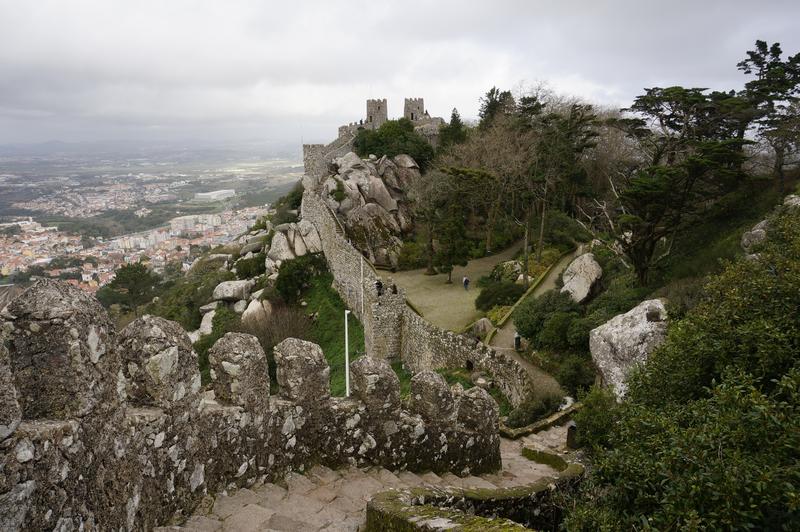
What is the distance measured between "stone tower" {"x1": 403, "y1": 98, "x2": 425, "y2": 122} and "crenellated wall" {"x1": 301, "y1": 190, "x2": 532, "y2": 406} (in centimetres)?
2555

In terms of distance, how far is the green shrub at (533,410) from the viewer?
1135 cm

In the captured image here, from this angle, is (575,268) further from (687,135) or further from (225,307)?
(225,307)

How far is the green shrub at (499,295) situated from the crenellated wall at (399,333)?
375cm

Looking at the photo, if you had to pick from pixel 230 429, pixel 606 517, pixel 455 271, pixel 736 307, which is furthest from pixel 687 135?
pixel 230 429

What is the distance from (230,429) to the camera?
4.25m

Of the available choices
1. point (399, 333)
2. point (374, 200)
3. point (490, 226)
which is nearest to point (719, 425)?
point (399, 333)

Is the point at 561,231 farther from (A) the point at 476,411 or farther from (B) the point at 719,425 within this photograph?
(B) the point at 719,425

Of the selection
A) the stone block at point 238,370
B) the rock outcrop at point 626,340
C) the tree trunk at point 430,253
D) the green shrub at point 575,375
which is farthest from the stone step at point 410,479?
the tree trunk at point 430,253

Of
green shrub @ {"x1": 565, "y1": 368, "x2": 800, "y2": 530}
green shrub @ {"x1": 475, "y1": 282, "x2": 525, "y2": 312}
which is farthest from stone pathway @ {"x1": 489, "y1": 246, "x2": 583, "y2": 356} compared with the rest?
green shrub @ {"x1": 565, "y1": 368, "x2": 800, "y2": 530}

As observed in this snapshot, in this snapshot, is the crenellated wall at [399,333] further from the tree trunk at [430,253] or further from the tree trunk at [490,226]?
the tree trunk at [490,226]

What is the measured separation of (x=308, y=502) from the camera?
4484 millimetres

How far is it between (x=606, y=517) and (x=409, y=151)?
107ft

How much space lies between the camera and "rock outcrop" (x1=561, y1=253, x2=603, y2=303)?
1767 cm

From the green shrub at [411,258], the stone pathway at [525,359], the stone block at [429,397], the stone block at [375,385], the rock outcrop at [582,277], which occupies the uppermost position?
the stone block at [375,385]
